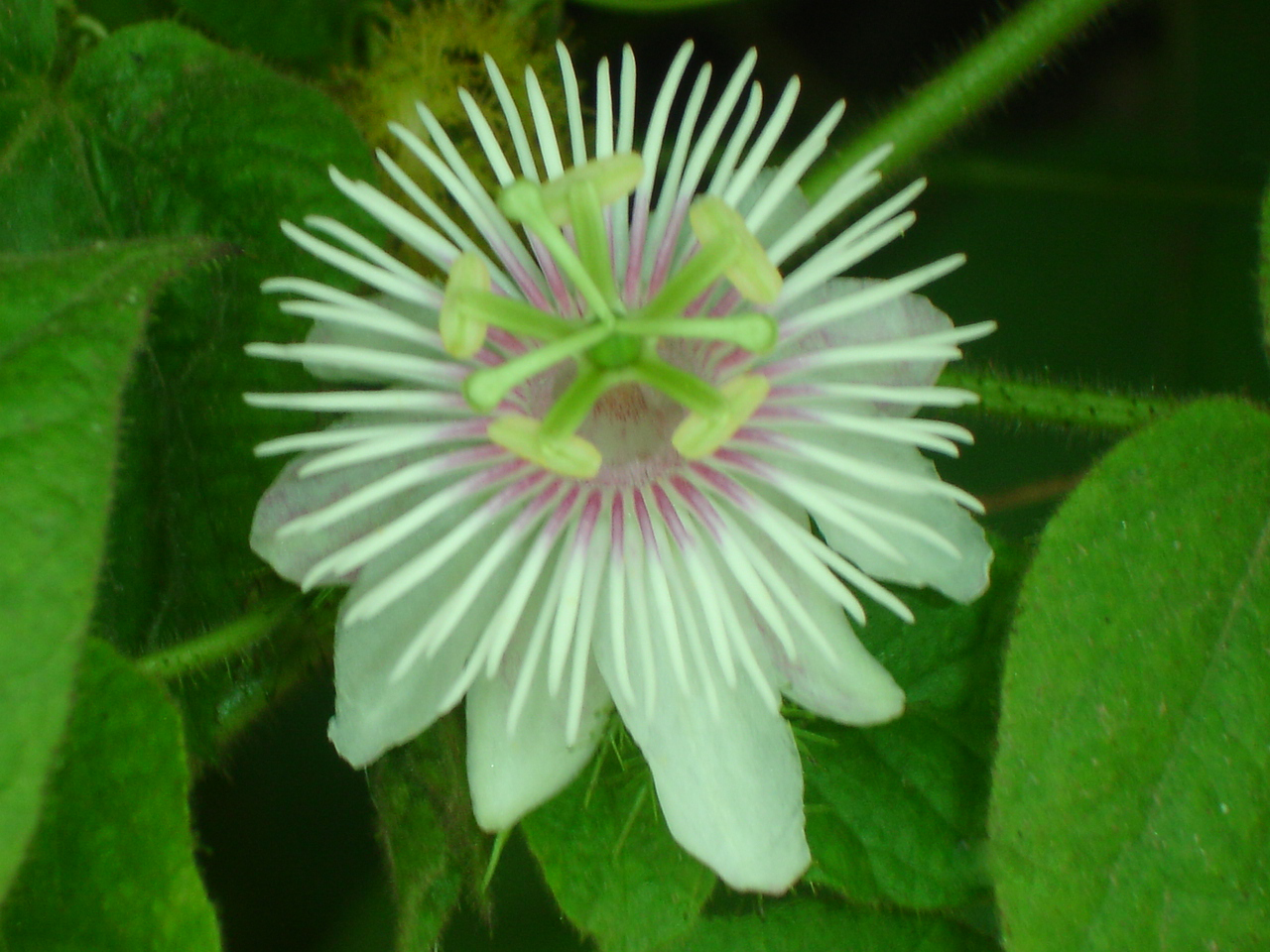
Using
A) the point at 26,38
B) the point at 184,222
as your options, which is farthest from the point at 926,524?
the point at 26,38

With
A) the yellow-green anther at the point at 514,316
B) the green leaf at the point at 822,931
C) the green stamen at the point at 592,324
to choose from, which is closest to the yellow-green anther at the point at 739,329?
the green stamen at the point at 592,324

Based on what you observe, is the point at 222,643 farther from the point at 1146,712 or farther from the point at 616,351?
the point at 1146,712

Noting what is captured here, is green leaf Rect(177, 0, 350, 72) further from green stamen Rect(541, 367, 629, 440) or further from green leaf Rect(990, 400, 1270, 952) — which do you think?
green leaf Rect(990, 400, 1270, 952)

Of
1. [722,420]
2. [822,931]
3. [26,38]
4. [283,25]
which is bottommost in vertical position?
[822,931]

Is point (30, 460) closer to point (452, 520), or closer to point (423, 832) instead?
point (452, 520)

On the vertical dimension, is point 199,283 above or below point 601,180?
above

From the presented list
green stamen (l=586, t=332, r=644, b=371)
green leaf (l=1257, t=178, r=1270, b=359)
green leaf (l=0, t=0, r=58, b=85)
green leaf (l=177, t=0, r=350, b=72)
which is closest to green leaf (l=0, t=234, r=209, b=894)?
green stamen (l=586, t=332, r=644, b=371)

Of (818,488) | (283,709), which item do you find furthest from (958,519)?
(283,709)

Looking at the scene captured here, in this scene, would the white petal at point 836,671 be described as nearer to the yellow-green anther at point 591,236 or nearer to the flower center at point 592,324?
the flower center at point 592,324
